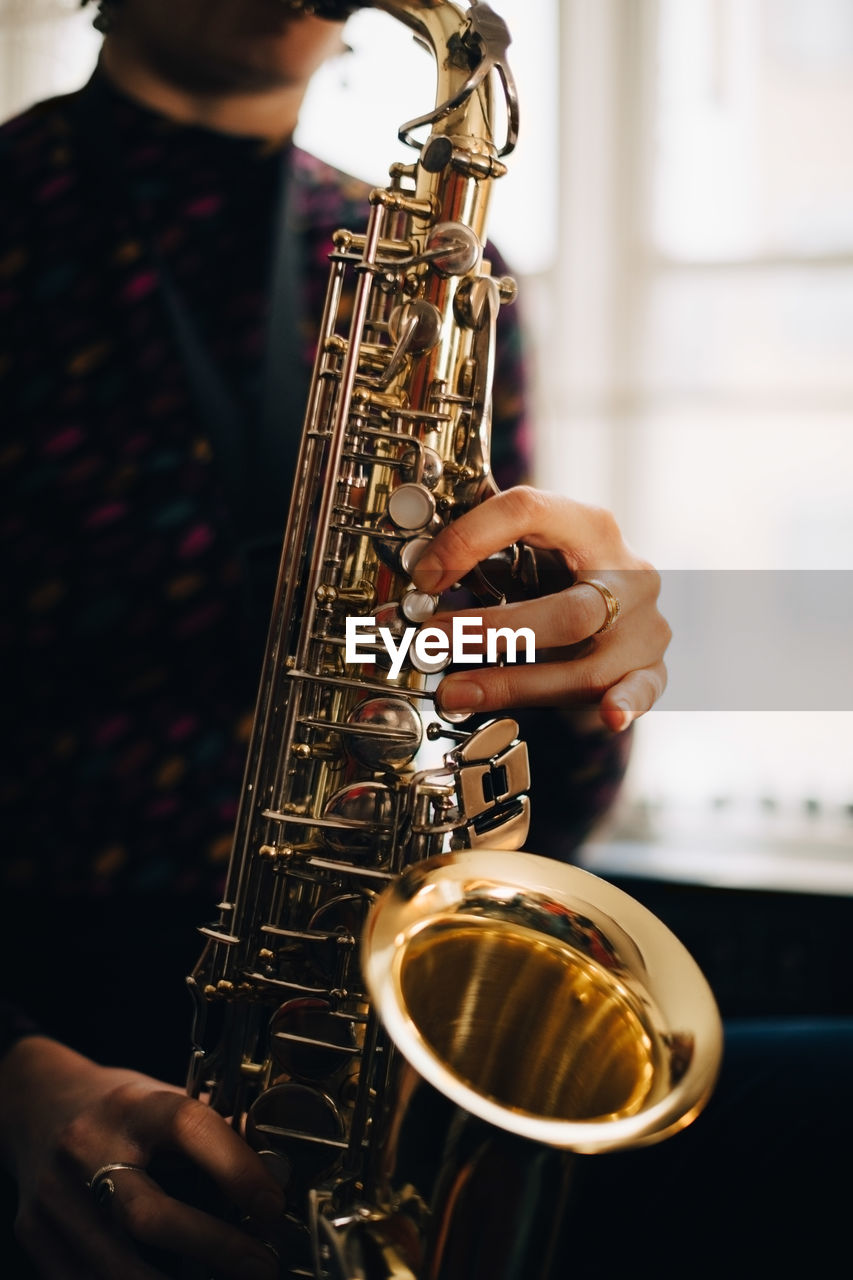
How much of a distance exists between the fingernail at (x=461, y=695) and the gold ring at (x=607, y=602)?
12cm

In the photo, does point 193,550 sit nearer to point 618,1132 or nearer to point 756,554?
point 618,1132

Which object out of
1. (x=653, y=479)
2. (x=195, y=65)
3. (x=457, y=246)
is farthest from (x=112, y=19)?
(x=653, y=479)

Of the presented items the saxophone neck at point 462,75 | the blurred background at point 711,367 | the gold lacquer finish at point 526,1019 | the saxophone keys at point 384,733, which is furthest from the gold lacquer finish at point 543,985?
the blurred background at point 711,367

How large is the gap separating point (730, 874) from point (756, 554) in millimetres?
776

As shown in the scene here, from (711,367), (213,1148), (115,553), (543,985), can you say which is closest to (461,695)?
(543,985)

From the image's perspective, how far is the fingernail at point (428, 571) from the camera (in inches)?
32.2

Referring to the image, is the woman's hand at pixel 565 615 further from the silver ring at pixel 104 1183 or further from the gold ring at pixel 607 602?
the silver ring at pixel 104 1183

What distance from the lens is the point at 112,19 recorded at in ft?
4.34

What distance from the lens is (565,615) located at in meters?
0.84

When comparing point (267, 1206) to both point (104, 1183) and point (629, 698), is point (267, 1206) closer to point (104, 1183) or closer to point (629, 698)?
point (104, 1183)

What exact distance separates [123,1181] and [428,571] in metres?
0.53

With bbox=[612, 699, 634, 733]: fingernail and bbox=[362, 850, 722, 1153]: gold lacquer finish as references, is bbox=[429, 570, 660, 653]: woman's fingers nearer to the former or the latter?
bbox=[612, 699, 634, 733]: fingernail

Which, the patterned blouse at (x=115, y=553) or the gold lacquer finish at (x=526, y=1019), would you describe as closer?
the gold lacquer finish at (x=526, y=1019)

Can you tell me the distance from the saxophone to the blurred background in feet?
5.38
